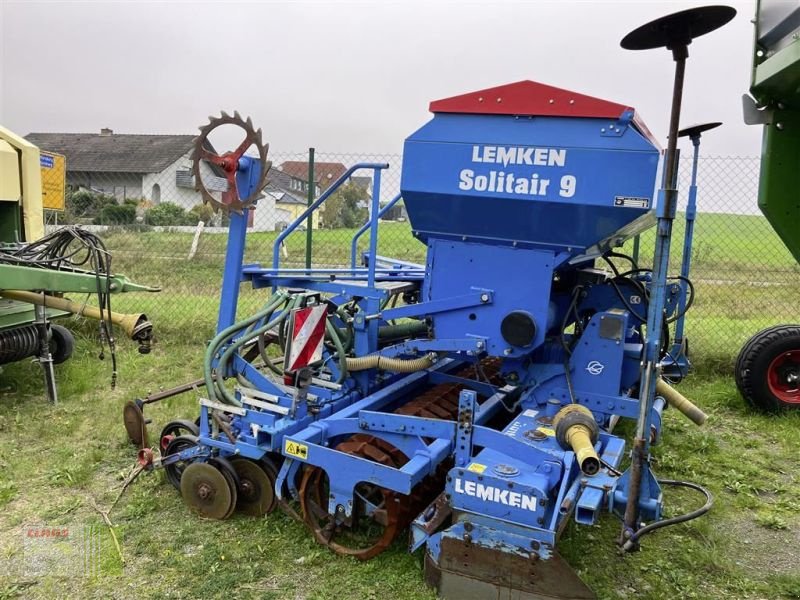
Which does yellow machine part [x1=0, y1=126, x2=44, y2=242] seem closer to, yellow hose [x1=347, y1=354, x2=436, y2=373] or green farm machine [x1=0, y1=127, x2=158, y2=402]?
green farm machine [x1=0, y1=127, x2=158, y2=402]

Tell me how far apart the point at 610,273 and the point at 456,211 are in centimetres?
143

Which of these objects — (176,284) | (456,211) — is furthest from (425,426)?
(176,284)

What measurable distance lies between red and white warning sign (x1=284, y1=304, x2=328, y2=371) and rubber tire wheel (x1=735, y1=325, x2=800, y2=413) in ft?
12.3

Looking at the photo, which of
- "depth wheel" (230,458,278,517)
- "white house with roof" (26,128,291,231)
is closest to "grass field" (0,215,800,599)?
"depth wheel" (230,458,278,517)

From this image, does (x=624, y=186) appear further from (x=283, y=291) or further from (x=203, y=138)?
(x=203, y=138)

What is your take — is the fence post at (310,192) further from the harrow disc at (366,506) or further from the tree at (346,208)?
the tree at (346,208)

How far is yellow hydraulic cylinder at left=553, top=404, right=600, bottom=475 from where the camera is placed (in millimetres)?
2638

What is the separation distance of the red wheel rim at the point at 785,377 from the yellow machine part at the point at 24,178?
21.5ft

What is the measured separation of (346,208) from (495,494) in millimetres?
13869

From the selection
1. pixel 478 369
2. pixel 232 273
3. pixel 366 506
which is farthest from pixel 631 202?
pixel 232 273

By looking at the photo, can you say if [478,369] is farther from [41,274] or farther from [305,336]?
[41,274]

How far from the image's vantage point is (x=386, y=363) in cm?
388

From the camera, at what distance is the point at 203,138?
12.1 ft

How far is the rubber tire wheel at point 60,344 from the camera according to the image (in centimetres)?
609
